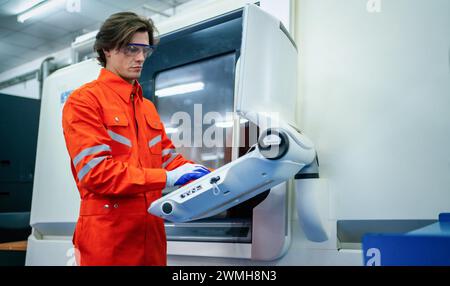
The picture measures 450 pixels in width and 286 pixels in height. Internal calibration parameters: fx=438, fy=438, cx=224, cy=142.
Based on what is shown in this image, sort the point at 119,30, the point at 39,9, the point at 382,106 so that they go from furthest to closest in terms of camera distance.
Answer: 1. the point at 39,9
2. the point at 119,30
3. the point at 382,106

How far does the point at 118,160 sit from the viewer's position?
1555 millimetres

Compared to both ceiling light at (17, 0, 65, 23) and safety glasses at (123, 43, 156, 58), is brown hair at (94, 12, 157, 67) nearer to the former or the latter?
safety glasses at (123, 43, 156, 58)

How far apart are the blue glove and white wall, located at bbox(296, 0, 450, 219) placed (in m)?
0.46

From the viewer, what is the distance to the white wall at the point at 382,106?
1.42 metres

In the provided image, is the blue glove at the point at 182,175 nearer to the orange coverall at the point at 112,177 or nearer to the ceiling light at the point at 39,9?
the orange coverall at the point at 112,177

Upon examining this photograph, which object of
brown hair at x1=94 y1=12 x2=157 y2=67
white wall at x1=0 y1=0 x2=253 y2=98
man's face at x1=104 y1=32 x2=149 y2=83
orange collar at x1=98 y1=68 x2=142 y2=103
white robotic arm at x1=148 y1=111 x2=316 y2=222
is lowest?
white robotic arm at x1=148 y1=111 x2=316 y2=222

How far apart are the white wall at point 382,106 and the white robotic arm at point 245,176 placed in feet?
0.69

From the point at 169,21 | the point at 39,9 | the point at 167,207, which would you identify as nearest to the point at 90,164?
the point at 167,207

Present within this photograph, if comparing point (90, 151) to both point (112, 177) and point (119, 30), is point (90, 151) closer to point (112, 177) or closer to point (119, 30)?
point (112, 177)

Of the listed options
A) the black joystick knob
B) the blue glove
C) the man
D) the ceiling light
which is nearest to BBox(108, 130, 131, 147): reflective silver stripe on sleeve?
the man

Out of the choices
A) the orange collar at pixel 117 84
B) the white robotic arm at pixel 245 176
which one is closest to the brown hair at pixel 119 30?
the orange collar at pixel 117 84

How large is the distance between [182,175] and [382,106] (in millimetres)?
735

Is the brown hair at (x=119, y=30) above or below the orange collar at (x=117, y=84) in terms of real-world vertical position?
above

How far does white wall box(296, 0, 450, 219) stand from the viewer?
142 centimetres
